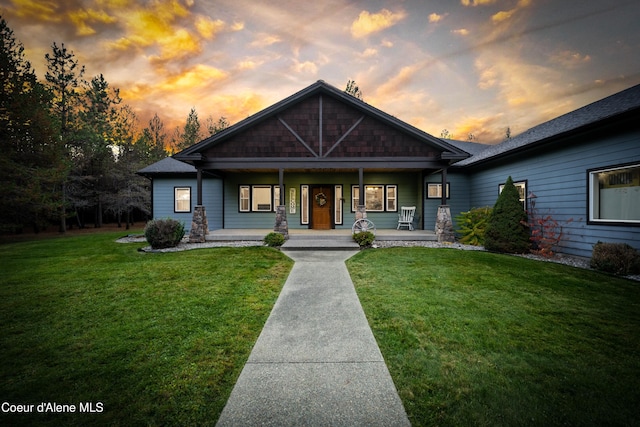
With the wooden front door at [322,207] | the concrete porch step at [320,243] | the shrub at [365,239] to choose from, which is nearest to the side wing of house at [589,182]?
the shrub at [365,239]

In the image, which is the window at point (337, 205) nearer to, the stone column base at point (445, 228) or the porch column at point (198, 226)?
the stone column base at point (445, 228)

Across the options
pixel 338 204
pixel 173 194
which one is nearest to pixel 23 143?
pixel 173 194

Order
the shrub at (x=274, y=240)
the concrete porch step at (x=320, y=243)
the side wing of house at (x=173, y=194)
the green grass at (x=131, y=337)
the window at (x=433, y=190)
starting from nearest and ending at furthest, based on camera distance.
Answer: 1. the green grass at (x=131, y=337)
2. the concrete porch step at (x=320, y=243)
3. the shrub at (x=274, y=240)
4. the window at (x=433, y=190)
5. the side wing of house at (x=173, y=194)

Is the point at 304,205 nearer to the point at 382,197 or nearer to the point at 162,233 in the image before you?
the point at 382,197

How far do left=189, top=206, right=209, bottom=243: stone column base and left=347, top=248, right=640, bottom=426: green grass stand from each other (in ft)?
23.2

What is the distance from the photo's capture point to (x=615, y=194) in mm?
6152

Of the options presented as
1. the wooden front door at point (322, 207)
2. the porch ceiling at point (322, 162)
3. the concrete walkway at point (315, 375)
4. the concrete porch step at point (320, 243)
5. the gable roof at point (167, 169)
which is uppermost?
the gable roof at point (167, 169)

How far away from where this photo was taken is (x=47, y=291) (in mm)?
4414

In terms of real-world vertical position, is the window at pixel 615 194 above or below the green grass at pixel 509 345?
above

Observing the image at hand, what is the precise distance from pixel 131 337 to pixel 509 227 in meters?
9.50

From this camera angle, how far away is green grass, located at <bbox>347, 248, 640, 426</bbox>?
69.9 inches

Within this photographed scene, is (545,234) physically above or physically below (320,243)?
above

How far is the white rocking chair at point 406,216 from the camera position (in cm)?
1195

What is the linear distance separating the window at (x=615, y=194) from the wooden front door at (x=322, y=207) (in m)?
9.15
